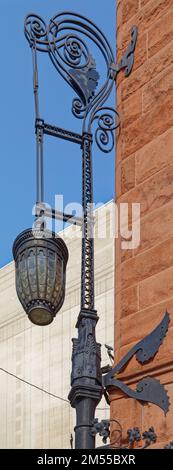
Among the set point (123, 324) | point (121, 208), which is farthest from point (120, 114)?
point (123, 324)

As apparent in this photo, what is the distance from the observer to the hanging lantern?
7957 millimetres

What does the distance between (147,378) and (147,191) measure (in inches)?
58.3

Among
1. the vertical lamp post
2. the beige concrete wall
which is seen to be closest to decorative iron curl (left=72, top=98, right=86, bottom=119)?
the vertical lamp post

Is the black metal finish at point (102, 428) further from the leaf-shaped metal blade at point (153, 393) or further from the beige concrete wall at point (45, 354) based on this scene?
the beige concrete wall at point (45, 354)

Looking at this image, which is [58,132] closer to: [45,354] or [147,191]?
[147,191]

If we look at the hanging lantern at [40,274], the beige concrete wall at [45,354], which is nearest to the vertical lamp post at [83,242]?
the hanging lantern at [40,274]

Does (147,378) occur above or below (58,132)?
below

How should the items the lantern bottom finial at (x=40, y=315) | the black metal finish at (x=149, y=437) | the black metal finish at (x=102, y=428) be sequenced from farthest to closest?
1. the lantern bottom finial at (x=40, y=315)
2. the black metal finish at (x=102, y=428)
3. the black metal finish at (x=149, y=437)

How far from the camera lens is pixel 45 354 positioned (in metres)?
33.8

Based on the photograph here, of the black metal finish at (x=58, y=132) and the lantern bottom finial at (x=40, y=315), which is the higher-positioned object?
the black metal finish at (x=58, y=132)

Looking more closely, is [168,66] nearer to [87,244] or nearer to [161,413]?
[87,244]

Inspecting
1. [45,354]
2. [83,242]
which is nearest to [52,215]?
[83,242]

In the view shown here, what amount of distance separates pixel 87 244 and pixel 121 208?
0.46m

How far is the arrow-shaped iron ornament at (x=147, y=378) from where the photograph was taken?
7.36m
